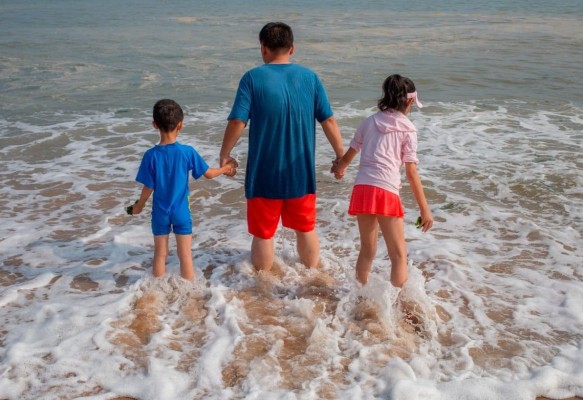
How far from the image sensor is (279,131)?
14.2 feet

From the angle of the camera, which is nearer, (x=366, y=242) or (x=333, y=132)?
(x=366, y=242)

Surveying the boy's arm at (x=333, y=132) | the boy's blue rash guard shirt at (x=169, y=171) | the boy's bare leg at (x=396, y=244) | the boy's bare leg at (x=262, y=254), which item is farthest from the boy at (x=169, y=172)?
the boy's bare leg at (x=396, y=244)

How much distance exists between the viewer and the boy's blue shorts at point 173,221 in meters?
4.43

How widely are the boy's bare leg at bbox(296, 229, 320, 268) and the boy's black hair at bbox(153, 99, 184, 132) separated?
1.24 metres

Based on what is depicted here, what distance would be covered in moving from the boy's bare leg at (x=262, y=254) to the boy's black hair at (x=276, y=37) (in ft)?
4.65

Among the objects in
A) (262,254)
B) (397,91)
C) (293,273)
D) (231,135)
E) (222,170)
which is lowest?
(293,273)

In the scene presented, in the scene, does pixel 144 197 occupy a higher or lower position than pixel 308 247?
higher

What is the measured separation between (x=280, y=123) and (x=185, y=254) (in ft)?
3.91

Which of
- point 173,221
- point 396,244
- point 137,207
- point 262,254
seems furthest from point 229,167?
point 396,244

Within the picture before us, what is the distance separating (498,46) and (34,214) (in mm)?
16647

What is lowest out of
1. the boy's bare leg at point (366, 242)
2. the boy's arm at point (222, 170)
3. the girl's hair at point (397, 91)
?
the boy's bare leg at point (366, 242)

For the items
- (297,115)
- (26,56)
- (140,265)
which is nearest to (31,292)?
(140,265)

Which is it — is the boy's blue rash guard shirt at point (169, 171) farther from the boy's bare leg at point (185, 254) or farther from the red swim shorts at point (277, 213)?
the red swim shorts at point (277, 213)

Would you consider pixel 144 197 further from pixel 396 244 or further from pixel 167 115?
pixel 396 244
